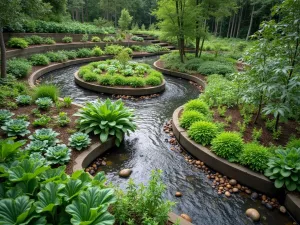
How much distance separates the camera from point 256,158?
13.0 feet

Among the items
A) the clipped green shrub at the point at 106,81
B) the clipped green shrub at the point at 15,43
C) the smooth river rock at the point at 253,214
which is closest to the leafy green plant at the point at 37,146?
the smooth river rock at the point at 253,214

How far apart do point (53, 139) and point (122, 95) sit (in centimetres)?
441

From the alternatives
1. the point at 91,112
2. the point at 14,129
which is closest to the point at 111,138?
the point at 91,112

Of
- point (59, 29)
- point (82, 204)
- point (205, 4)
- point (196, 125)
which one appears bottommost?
point (196, 125)

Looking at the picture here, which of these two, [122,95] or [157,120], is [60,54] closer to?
[122,95]

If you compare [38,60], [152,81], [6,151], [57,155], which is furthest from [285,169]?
[38,60]

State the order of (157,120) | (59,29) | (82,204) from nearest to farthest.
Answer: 1. (82,204)
2. (157,120)
3. (59,29)

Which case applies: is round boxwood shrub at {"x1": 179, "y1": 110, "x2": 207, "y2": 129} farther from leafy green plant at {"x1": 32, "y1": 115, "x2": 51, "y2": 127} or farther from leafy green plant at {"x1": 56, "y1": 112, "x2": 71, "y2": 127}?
leafy green plant at {"x1": 32, "y1": 115, "x2": 51, "y2": 127}

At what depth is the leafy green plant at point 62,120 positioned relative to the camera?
5.10m

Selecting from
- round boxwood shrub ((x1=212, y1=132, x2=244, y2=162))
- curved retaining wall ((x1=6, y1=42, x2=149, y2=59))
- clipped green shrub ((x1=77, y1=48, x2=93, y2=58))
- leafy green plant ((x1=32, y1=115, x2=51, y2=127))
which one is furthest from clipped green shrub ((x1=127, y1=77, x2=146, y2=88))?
clipped green shrub ((x1=77, y1=48, x2=93, y2=58))

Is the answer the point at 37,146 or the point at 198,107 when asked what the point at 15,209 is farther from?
the point at 198,107

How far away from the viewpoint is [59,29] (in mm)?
15352

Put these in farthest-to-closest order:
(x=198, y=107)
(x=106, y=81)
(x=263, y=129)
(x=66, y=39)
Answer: (x=66, y=39) < (x=106, y=81) < (x=198, y=107) < (x=263, y=129)

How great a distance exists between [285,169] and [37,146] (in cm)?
440
